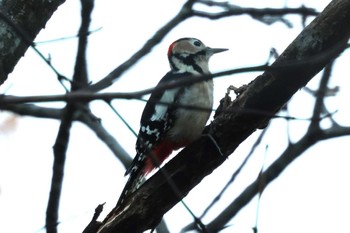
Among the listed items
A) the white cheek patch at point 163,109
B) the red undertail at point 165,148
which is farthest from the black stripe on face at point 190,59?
the red undertail at point 165,148

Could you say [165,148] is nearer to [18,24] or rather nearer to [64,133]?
[18,24]

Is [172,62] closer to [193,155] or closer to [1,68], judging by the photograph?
[193,155]

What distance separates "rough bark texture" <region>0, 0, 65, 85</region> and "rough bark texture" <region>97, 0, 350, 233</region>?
1.00 m

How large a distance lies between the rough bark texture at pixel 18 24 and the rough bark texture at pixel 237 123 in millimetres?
998

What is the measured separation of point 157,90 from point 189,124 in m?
2.92

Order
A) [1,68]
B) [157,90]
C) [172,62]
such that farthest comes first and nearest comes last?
[172,62] < [1,68] < [157,90]

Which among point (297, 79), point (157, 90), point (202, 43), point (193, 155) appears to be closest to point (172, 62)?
point (202, 43)

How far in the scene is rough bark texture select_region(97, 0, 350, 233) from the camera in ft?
12.1

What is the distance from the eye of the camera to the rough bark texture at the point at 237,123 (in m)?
3.70

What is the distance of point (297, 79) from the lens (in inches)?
147

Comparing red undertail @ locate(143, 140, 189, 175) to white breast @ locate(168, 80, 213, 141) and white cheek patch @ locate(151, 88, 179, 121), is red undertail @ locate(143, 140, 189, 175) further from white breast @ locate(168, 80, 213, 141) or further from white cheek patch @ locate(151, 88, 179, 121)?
white cheek patch @ locate(151, 88, 179, 121)

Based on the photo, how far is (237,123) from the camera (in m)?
3.96

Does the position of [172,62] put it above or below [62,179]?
above

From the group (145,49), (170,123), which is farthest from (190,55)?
(145,49)
